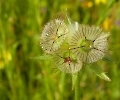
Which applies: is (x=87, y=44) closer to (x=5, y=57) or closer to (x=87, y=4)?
(x=5, y=57)

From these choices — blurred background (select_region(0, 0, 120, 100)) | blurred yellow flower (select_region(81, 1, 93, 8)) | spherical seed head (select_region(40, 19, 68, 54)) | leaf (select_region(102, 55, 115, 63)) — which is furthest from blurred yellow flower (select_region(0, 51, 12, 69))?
leaf (select_region(102, 55, 115, 63))

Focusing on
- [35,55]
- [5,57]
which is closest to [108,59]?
[5,57]

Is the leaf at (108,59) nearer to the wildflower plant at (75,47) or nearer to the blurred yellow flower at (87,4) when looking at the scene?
the wildflower plant at (75,47)

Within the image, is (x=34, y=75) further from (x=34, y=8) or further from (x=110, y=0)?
(x=110, y=0)

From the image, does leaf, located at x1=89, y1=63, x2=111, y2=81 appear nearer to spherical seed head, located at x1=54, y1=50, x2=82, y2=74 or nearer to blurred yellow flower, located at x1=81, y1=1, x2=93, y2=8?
spherical seed head, located at x1=54, y1=50, x2=82, y2=74

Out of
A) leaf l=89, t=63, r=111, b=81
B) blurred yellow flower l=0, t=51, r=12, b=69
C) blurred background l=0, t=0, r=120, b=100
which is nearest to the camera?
leaf l=89, t=63, r=111, b=81

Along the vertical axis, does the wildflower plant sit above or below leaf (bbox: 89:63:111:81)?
above

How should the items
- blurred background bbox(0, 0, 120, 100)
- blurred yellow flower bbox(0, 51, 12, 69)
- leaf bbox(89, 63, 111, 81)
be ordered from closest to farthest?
1. leaf bbox(89, 63, 111, 81)
2. blurred background bbox(0, 0, 120, 100)
3. blurred yellow flower bbox(0, 51, 12, 69)

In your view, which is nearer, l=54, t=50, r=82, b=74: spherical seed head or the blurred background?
l=54, t=50, r=82, b=74: spherical seed head
